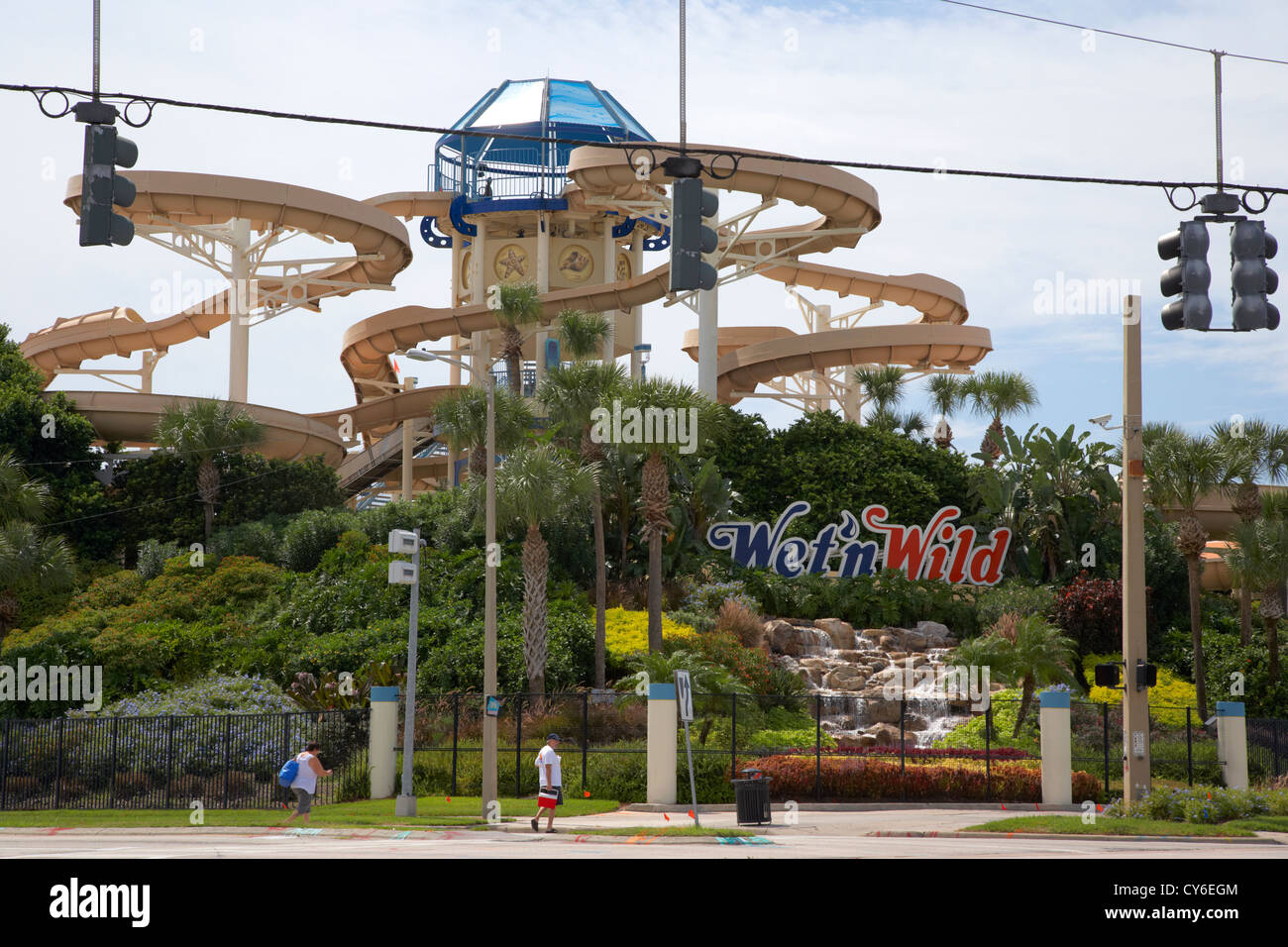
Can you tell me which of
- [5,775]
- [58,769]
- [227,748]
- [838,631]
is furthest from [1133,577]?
[5,775]

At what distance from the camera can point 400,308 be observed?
183 feet

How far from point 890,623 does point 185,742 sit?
71.5 ft

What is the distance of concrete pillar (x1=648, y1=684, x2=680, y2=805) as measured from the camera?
28.1m

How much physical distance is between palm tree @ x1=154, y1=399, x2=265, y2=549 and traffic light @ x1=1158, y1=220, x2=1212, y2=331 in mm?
36819

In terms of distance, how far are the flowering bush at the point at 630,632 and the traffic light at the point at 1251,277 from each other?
24.3 m

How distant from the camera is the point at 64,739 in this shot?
30.5 metres

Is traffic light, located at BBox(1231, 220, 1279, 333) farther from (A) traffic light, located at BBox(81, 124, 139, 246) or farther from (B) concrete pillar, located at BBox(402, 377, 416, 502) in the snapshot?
(B) concrete pillar, located at BBox(402, 377, 416, 502)

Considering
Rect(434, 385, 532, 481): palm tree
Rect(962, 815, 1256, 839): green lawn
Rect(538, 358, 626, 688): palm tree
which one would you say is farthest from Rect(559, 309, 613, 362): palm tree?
Rect(962, 815, 1256, 839): green lawn

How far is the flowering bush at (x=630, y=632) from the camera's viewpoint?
3775cm

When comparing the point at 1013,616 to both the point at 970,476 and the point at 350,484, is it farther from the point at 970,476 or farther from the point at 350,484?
the point at 350,484

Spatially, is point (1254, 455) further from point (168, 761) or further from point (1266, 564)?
point (168, 761)

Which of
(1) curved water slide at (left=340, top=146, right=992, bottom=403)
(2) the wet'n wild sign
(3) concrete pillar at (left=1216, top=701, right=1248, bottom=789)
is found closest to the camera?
(3) concrete pillar at (left=1216, top=701, right=1248, bottom=789)

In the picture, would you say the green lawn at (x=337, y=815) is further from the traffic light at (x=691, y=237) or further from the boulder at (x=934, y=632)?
the boulder at (x=934, y=632)

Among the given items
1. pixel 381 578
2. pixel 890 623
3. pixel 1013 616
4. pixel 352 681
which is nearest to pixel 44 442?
pixel 381 578
